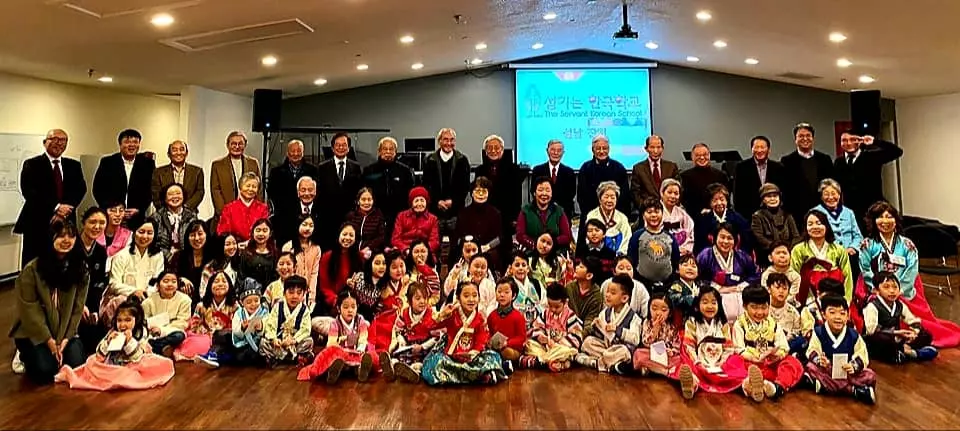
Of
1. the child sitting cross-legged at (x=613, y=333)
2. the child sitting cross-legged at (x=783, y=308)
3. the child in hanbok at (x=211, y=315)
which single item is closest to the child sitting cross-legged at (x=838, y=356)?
the child sitting cross-legged at (x=783, y=308)

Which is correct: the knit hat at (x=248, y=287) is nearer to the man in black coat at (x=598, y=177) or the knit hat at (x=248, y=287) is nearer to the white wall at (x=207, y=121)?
the man in black coat at (x=598, y=177)

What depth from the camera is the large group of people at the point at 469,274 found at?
3.27m

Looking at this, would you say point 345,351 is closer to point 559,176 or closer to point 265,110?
point 559,176

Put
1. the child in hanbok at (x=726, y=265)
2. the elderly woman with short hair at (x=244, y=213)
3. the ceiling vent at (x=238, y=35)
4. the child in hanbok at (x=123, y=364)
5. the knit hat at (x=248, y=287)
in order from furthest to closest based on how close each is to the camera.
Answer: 1. the ceiling vent at (x=238, y=35)
2. the elderly woman with short hair at (x=244, y=213)
3. the knit hat at (x=248, y=287)
4. the child in hanbok at (x=726, y=265)
5. the child in hanbok at (x=123, y=364)

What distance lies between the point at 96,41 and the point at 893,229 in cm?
690

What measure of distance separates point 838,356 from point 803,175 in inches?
84.3

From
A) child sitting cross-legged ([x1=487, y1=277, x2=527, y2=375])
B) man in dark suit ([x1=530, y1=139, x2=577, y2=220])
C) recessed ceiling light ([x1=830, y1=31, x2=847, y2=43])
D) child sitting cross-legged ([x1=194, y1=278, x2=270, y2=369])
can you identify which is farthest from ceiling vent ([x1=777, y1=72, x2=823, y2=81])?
child sitting cross-legged ([x1=194, y1=278, x2=270, y2=369])

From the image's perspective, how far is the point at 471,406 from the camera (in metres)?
2.89

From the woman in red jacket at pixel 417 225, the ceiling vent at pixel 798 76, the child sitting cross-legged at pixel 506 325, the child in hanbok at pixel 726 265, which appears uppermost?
the ceiling vent at pixel 798 76

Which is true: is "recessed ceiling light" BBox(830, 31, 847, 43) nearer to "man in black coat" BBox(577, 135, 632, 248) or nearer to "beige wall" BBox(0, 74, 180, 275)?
"man in black coat" BBox(577, 135, 632, 248)

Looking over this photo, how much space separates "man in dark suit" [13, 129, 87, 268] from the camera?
4.48 metres

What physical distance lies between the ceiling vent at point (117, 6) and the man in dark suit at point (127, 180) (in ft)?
3.14

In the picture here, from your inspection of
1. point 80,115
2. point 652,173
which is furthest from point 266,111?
point 652,173

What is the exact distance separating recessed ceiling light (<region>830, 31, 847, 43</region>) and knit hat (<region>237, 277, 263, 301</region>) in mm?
6633
